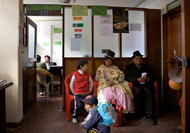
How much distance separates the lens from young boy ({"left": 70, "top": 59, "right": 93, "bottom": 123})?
2.54 m

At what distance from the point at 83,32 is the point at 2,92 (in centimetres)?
191

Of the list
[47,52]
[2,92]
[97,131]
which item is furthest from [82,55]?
[47,52]

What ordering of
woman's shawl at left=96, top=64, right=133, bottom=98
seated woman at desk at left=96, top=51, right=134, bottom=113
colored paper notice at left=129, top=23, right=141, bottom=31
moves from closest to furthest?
seated woman at desk at left=96, top=51, right=134, bottom=113, woman's shawl at left=96, top=64, right=133, bottom=98, colored paper notice at left=129, top=23, right=141, bottom=31

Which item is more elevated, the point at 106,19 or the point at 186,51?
the point at 106,19

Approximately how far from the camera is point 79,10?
312 cm

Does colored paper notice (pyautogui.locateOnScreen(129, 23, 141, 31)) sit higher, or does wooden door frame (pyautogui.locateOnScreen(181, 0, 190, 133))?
colored paper notice (pyautogui.locateOnScreen(129, 23, 141, 31))

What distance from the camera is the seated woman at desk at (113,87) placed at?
2531mm

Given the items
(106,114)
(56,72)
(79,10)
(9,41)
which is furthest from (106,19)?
(56,72)

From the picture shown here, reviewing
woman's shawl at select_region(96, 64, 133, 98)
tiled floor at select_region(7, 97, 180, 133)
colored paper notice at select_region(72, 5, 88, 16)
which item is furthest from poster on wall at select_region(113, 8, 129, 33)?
tiled floor at select_region(7, 97, 180, 133)

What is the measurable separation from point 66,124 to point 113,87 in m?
0.95

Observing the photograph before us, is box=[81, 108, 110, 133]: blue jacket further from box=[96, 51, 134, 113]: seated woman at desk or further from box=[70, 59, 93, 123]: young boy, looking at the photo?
box=[70, 59, 93, 123]: young boy

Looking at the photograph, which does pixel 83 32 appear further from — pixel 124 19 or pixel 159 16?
pixel 159 16

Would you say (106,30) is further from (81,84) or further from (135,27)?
(81,84)

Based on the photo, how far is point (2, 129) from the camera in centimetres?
176
